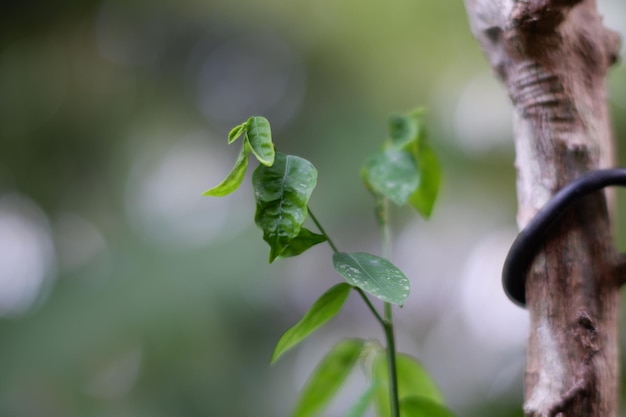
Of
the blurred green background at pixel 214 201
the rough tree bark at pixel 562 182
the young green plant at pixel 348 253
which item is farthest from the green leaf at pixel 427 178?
the blurred green background at pixel 214 201

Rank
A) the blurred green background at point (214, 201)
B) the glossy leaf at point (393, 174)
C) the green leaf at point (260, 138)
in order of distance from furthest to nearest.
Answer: the blurred green background at point (214, 201), the glossy leaf at point (393, 174), the green leaf at point (260, 138)

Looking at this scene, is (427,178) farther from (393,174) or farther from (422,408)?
(422,408)

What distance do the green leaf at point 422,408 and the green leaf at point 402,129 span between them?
192mm

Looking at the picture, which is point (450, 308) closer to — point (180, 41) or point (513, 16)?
point (180, 41)

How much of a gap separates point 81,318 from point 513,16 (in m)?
Result: 1.26

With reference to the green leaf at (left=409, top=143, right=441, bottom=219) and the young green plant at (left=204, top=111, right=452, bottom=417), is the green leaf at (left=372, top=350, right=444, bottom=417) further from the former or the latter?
the green leaf at (left=409, top=143, right=441, bottom=219)

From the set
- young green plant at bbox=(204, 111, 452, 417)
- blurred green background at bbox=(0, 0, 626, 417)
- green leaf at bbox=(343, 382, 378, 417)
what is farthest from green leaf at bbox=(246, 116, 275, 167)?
blurred green background at bbox=(0, 0, 626, 417)

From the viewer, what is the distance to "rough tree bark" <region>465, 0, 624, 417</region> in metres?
0.35

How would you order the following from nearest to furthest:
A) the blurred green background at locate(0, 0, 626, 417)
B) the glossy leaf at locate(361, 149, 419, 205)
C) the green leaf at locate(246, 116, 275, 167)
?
1. the green leaf at locate(246, 116, 275, 167)
2. the glossy leaf at locate(361, 149, 419, 205)
3. the blurred green background at locate(0, 0, 626, 417)

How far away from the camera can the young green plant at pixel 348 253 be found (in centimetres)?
33

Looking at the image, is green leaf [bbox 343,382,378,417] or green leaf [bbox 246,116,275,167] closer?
green leaf [bbox 246,116,275,167]

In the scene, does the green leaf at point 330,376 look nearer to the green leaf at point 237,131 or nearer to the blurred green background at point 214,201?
the green leaf at point 237,131

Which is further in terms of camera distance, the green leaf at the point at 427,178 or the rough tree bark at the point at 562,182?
the green leaf at the point at 427,178

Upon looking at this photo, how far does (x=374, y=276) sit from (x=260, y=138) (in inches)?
3.9
